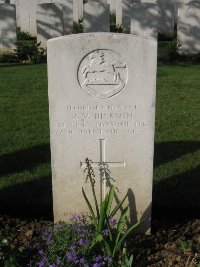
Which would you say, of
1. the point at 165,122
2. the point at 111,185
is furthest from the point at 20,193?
the point at 165,122

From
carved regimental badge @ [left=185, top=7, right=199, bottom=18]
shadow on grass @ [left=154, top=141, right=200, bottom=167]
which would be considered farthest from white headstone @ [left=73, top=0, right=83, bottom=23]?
shadow on grass @ [left=154, top=141, right=200, bottom=167]

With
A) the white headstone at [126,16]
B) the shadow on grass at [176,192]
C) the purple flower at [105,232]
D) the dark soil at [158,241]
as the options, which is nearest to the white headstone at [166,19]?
the white headstone at [126,16]

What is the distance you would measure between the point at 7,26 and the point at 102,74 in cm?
836

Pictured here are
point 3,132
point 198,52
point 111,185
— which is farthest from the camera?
point 198,52

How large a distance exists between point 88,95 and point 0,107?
425cm

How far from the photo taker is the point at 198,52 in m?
11.6

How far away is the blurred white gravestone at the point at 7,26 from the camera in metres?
11.2

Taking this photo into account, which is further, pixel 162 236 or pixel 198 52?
pixel 198 52

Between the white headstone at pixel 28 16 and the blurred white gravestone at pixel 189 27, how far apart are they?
4.40 meters

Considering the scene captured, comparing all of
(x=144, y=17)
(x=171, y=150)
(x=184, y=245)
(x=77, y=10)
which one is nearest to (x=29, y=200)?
(x=184, y=245)

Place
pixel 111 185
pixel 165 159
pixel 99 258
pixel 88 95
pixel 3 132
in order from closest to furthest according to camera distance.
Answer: pixel 99 258
pixel 88 95
pixel 111 185
pixel 165 159
pixel 3 132

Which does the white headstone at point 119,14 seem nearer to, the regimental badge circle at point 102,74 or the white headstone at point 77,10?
the white headstone at point 77,10

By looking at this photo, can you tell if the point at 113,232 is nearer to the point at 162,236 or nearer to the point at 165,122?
the point at 162,236

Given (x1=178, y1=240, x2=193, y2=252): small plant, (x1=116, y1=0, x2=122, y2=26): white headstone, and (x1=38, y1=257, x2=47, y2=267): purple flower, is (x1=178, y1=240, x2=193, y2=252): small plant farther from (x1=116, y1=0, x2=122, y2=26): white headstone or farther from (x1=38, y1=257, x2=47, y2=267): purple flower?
(x1=116, y1=0, x2=122, y2=26): white headstone
